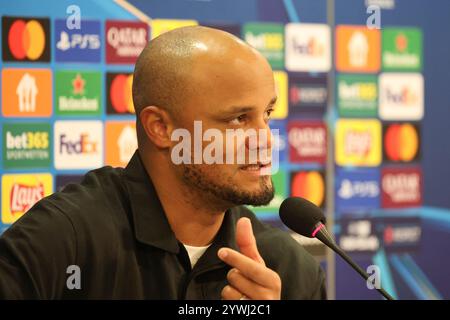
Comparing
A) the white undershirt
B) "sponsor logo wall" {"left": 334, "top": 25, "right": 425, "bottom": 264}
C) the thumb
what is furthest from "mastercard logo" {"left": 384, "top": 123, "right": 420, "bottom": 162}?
the thumb

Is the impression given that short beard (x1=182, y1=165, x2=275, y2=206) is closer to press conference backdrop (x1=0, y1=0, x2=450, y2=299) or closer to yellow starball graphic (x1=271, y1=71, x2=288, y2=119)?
press conference backdrop (x1=0, y1=0, x2=450, y2=299)

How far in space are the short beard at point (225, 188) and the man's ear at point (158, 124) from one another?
8cm

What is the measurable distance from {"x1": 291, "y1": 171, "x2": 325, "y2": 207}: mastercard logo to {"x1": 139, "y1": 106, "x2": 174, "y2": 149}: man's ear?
1.33 m

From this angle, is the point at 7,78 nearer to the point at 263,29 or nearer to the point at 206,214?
the point at 263,29

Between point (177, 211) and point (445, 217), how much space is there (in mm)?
1774

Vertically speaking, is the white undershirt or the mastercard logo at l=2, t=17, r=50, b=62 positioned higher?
the mastercard logo at l=2, t=17, r=50, b=62

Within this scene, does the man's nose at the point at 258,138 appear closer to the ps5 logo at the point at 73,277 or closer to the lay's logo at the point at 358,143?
the ps5 logo at the point at 73,277

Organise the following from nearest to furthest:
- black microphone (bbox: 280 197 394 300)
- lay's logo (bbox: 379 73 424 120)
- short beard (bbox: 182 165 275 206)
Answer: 1. black microphone (bbox: 280 197 394 300)
2. short beard (bbox: 182 165 275 206)
3. lay's logo (bbox: 379 73 424 120)

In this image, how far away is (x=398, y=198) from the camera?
2.90 m

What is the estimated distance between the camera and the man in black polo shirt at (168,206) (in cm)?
135

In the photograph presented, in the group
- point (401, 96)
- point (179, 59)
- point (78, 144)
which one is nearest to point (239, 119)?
point (179, 59)

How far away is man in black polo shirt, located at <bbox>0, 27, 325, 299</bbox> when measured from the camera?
4.44ft

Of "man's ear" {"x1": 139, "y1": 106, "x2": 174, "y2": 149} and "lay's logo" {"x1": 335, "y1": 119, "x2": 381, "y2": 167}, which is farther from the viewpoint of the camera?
"lay's logo" {"x1": 335, "y1": 119, "x2": 381, "y2": 167}

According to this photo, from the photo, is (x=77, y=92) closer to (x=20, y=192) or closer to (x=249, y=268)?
(x=20, y=192)
